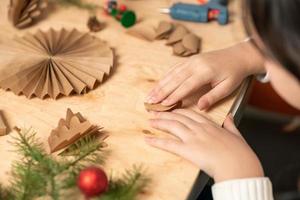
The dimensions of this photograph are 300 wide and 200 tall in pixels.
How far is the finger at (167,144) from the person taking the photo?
2.18 ft

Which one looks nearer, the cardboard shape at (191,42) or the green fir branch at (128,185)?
the green fir branch at (128,185)

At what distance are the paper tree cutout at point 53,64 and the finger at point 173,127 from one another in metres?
0.13

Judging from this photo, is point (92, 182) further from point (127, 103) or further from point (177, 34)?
point (177, 34)

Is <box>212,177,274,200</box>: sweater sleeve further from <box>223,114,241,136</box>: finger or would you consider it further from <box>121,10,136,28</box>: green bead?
<box>121,10,136,28</box>: green bead

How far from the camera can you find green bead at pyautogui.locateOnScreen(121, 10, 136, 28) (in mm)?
878

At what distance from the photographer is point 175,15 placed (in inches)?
35.6

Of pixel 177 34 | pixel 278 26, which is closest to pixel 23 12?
pixel 177 34

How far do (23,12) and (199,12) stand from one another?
32 centimetres

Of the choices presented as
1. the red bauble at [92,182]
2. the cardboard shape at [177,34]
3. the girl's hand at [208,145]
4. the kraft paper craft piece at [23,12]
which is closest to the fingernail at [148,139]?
the girl's hand at [208,145]

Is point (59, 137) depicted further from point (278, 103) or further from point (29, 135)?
point (278, 103)

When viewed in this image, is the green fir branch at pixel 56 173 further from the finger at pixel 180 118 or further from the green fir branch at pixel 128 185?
the finger at pixel 180 118

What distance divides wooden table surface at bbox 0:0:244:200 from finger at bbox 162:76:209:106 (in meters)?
0.04

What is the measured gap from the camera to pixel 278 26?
1.80 ft

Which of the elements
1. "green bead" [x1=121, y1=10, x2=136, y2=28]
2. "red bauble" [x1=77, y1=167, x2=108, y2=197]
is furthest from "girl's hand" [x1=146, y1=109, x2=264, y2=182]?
"green bead" [x1=121, y1=10, x2=136, y2=28]
